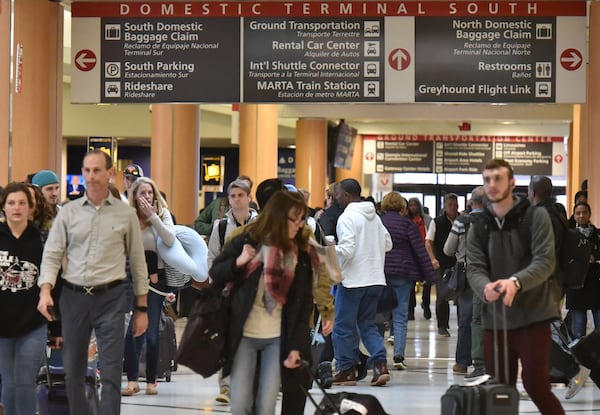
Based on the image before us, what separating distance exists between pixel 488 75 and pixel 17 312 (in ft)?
22.6

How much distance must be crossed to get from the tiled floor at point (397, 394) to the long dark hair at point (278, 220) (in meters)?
2.92

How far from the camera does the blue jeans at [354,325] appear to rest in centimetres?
1004

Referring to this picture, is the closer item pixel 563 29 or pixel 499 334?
pixel 499 334

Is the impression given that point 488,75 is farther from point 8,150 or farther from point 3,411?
point 3,411

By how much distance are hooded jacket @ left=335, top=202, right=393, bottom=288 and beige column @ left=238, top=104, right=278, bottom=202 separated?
1279cm

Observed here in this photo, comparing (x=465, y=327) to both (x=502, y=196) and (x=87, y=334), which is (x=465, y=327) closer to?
(x=502, y=196)

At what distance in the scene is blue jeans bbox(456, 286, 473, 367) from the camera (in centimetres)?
1094

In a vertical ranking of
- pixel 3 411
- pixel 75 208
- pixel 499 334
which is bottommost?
pixel 3 411

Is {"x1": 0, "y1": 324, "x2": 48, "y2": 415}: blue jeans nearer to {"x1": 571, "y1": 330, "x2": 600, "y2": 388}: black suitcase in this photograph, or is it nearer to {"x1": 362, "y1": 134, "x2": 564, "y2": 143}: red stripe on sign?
{"x1": 571, "y1": 330, "x2": 600, "y2": 388}: black suitcase

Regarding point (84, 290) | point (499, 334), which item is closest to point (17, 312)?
point (84, 290)

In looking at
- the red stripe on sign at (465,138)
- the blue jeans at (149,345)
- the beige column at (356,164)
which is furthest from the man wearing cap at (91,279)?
the red stripe on sign at (465,138)

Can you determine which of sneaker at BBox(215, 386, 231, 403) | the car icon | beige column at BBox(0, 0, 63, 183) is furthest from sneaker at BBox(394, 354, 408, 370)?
beige column at BBox(0, 0, 63, 183)

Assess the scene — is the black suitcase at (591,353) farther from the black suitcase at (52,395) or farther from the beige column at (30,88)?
the beige column at (30,88)

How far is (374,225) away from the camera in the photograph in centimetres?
1021
